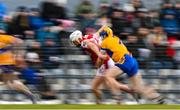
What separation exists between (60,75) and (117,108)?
2576mm

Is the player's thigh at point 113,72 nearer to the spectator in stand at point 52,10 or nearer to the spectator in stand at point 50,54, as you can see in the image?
the spectator in stand at point 50,54

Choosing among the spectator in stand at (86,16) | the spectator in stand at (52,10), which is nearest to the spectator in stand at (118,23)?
the spectator in stand at (86,16)

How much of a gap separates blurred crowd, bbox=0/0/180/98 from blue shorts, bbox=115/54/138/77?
123cm

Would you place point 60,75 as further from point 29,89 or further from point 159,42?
point 159,42

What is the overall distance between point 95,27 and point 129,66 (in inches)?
103

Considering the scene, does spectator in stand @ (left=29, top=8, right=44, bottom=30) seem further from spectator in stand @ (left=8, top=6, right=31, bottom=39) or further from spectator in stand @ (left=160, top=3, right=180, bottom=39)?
spectator in stand @ (left=160, top=3, right=180, bottom=39)

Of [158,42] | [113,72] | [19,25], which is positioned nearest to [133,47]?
[158,42]

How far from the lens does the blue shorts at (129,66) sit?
1269 centimetres

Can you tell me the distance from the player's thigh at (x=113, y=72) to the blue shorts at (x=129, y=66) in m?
0.08

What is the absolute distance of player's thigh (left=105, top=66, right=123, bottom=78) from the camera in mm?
12624

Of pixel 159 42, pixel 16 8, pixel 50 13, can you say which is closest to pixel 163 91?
pixel 159 42

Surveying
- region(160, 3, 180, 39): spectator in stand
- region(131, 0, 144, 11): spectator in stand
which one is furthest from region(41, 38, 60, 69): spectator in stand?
region(160, 3, 180, 39): spectator in stand

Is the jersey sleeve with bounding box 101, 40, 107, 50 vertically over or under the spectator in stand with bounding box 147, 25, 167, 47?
under

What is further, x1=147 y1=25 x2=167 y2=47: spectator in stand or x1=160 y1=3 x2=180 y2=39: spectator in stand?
x1=160 y1=3 x2=180 y2=39: spectator in stand
